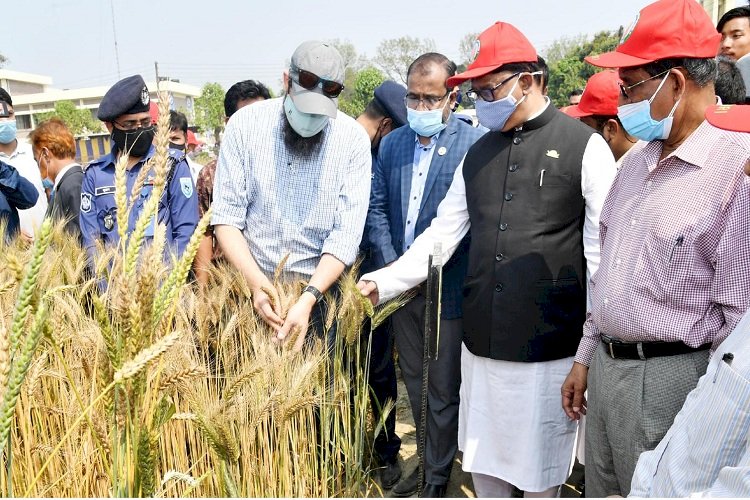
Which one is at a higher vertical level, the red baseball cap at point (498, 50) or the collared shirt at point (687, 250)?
the red baseball cap at point (498, 50)

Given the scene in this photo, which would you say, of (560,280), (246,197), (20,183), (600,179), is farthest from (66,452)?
(20,183)

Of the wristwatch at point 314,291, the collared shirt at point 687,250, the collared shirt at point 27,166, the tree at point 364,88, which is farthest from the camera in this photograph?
the tree at point 364,88

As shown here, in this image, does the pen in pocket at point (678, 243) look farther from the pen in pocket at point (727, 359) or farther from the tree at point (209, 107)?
the tree at point (209, 107)

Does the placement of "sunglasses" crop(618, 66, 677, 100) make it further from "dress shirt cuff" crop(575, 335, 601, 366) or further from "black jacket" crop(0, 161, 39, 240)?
"black jacket" crop(0, 161, 39, 240)

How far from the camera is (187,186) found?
3088 mm

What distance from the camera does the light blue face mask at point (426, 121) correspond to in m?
3.17

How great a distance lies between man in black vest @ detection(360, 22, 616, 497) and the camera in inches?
96.3

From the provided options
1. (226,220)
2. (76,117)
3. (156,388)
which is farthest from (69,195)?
(76,117)

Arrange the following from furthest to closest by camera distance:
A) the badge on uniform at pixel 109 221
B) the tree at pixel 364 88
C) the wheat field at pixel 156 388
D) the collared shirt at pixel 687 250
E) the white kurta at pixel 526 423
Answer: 1. the tree at pixel 364 88
2. the badge on uniform at pixel 109 221
3. the white kurta at pixel 526 423
4. the collared shirt at pixel 687 250
5. the wheat field at pixel 156 388

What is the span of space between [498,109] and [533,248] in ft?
1.84

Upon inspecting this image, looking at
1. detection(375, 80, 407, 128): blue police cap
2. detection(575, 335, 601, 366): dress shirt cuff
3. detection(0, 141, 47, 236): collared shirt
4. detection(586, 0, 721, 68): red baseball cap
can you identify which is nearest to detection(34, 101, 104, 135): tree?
detection(0, 141, 47, 236): collared shirt

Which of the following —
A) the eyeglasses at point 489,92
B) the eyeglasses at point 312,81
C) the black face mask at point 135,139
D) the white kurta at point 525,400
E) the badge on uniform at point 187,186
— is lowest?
the white kurta at point 525,400

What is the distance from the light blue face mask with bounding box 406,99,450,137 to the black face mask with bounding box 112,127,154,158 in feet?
4.06

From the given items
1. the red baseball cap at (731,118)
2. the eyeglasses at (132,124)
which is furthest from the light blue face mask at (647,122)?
the eyeglasses at (132,124)
